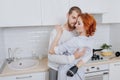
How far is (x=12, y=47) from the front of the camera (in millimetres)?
2340

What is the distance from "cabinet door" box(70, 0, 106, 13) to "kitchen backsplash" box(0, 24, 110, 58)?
587 mm

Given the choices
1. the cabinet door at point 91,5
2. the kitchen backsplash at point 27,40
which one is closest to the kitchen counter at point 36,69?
the kitchen backsplash at point 27,40

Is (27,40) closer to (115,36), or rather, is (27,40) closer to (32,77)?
(32,77)

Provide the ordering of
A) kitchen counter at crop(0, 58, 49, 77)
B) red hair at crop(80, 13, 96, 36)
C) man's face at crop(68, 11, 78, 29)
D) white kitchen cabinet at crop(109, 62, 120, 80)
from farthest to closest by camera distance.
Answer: white kitchen cabinet at crop(109, 62, 120, 80), kitchen counter at crop(0, 58, 49, 77), man's face at crop(68, 11, 78, 29), red hair at crop(80, 13, 96, 36)

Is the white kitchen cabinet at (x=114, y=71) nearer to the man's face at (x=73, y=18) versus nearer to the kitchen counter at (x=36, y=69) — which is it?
the kitchen counter at (x=36, y=69)

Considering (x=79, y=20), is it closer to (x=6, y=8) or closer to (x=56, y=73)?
(x=56, y=73)

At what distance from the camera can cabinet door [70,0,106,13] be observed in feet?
6.87

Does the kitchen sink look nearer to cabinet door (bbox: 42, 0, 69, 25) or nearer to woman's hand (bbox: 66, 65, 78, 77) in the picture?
cabinet door (bbox: 42, 0, 69, 25)

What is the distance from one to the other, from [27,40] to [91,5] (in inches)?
41.4

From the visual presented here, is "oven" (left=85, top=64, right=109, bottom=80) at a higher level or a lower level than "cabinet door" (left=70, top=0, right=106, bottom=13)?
lower

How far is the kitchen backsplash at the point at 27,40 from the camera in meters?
2.31

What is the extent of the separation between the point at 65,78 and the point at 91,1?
1119 mm

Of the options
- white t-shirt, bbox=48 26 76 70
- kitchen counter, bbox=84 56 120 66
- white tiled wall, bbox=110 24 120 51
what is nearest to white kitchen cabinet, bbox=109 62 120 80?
kitchen counter, bbox=84 56 120 66

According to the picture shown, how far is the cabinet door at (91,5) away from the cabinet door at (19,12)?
48 cm
